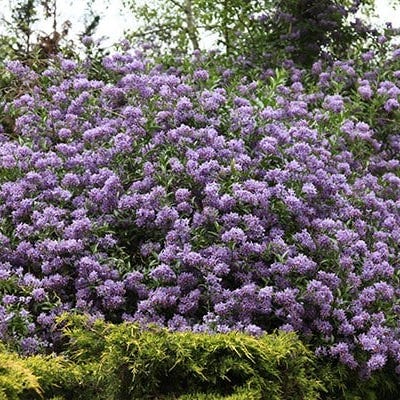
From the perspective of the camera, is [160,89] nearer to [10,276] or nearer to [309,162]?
[309,162]

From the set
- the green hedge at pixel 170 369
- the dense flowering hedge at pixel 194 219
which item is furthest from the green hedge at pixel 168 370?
the dense flowering hedge at pixel 194 219

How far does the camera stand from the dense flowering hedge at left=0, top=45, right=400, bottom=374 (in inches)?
176

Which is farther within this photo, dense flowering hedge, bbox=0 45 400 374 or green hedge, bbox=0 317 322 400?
dense flowering hedge, bbox=0 45 400 374

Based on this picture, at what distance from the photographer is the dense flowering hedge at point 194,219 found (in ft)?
14.7

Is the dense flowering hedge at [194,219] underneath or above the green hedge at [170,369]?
above

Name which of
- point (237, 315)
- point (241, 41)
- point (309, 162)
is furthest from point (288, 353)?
point (241, 41)

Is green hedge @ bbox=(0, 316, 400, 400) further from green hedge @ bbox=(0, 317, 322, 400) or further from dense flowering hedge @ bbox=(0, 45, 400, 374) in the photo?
dense flowering hedge @ bbox=(0, 45, 400, 374)

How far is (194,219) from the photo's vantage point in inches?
188

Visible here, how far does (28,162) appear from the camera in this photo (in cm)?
538

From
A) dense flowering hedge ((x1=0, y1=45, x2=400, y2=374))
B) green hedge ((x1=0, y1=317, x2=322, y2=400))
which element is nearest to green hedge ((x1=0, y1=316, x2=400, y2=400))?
green hedge ((x1=0, y1=317, x2=322, y2=400))

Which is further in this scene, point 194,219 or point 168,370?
point 194,219

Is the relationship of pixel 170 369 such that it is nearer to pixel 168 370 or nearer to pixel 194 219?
pixel 168 370

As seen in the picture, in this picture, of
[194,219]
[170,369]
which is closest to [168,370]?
[170,369]

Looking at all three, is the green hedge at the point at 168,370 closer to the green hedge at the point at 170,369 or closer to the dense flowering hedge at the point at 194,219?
the green hedge at the point at 170,369
